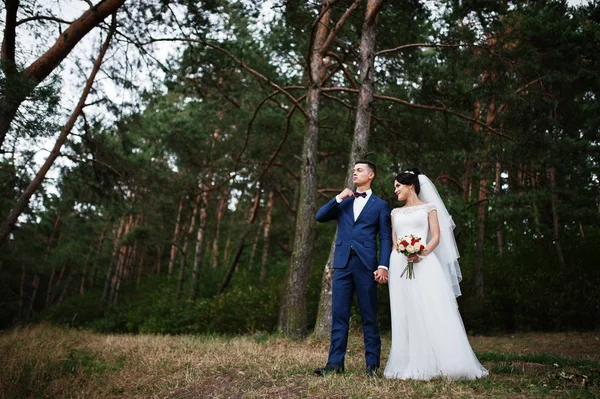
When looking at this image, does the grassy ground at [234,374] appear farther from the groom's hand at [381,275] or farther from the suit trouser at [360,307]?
the groom's hand at [381,275]

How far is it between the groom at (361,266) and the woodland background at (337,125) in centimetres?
349

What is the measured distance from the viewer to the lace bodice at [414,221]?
16.4ft

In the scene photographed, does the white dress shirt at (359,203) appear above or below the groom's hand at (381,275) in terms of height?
above

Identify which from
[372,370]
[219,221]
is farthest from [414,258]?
[219,221]

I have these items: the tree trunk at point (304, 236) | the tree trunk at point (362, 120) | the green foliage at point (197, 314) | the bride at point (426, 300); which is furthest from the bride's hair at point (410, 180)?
the green foliage at point (197, 314)

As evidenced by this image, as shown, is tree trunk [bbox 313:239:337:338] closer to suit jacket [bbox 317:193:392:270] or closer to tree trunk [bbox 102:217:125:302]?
suit jacket [bbox 317:193:392:270]

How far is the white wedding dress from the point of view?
453cm

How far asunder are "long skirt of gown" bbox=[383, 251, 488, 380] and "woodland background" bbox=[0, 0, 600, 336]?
354 cm

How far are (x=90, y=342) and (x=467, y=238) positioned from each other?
13.8 meters

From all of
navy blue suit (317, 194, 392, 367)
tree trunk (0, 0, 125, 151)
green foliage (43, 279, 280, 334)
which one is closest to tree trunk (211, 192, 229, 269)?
green foliage (43, 279, 280, 334)

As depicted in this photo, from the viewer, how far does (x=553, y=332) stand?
47.4ft

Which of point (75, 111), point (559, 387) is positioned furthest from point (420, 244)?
point (75, 111)

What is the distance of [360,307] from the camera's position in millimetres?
4844

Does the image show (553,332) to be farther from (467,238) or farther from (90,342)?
(90,342)
